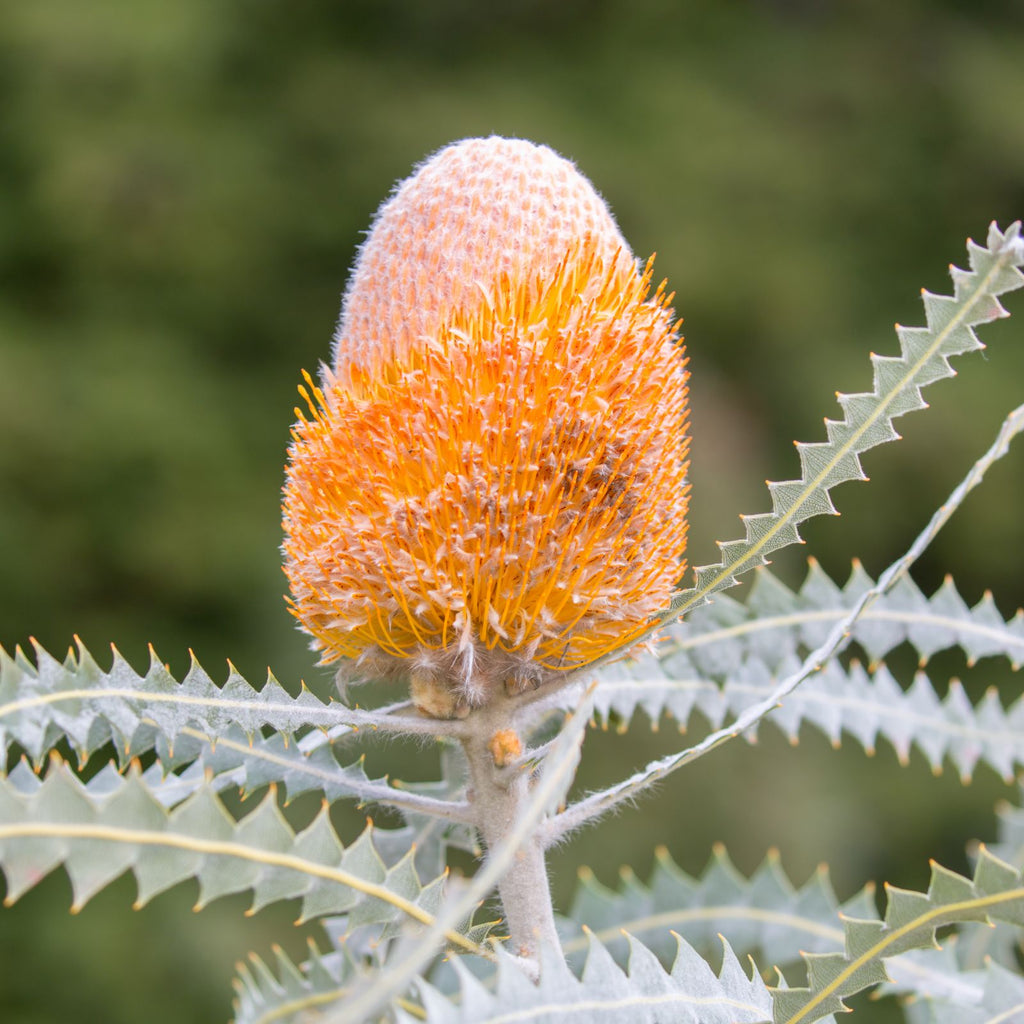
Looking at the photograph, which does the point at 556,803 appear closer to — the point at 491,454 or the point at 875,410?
the point at 491,454

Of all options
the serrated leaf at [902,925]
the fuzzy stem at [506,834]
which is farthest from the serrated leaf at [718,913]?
the serrated leaf at [902,925]

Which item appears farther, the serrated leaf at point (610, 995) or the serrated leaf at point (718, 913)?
the serrated leaf at point (718, 913)

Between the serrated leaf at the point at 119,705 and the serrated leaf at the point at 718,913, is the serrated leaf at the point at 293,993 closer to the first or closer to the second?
the serrated leaf at the point at 119,705

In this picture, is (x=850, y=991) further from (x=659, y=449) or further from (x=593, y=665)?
(x=659, y=449)

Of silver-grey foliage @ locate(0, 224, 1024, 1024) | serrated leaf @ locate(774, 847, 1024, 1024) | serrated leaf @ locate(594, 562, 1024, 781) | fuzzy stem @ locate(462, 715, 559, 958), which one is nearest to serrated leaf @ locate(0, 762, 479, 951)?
silver-grey foliage @ locate(0, 224, 1024, 1024)

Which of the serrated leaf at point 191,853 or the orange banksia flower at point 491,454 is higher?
the orange banksia flower at point 491,454

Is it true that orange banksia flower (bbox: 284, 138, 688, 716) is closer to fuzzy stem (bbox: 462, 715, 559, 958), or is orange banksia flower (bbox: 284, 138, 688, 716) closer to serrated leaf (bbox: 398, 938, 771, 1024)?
fuzzy stem (bbox: 462, 715, 559, 958)

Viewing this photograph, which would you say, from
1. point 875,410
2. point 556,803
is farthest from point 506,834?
point 875,410

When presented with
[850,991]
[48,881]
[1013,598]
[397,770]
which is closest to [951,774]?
[1013,598]
